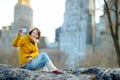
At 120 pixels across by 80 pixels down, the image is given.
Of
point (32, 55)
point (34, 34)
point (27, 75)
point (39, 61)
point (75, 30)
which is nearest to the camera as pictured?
point (27, 75)

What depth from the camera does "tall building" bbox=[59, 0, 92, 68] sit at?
11319 centimetres

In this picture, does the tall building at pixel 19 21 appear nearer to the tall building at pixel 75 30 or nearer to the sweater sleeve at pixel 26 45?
the tall building at pixel 75 30

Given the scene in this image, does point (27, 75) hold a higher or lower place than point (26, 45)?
lower

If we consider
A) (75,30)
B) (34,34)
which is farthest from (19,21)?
(34,34)

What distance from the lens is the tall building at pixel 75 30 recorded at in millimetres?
113188

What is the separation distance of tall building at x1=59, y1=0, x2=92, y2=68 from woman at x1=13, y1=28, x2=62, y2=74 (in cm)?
10018

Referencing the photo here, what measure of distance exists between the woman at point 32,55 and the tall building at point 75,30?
10018cm

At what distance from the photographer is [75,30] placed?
4747 inches

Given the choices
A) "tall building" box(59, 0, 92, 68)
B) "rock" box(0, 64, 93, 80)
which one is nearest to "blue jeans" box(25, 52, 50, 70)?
"rock" box(0, 64, 93, 80)

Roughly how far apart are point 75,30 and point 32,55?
113 m

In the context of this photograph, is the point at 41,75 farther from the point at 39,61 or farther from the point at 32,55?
the point at 32,55

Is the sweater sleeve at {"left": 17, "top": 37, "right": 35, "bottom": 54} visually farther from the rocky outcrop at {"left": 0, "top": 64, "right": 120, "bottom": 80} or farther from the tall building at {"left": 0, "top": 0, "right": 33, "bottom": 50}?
the tall building at {"left": 0, "top": 0, "right": 33, "bottom": 50}

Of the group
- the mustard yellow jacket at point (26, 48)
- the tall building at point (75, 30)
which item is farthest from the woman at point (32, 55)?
the tall building at point (75, 30)

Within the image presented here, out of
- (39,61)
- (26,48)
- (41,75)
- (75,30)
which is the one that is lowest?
(75,30)
